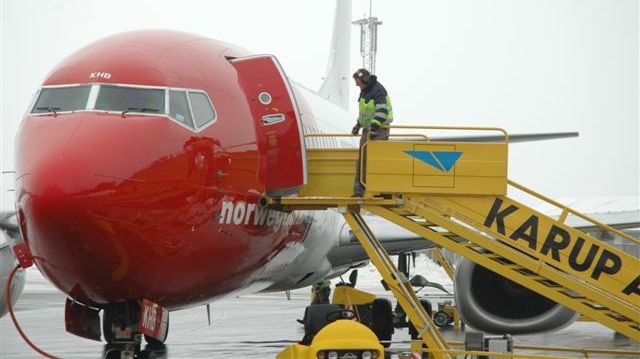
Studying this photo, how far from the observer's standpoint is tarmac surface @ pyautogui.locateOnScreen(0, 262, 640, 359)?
15.4m

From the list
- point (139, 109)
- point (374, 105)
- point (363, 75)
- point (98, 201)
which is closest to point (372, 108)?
point (374, 105)

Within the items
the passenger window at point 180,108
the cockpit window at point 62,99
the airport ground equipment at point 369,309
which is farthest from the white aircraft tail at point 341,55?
the cockpit window at point 62,99

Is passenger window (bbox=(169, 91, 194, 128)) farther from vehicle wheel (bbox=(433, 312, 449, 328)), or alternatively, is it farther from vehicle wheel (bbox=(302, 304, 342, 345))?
vehicle wheel (bbox=(433, 312, 449, 328))

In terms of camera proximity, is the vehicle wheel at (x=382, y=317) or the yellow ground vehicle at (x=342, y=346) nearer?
the yellow ground vehicle at (x=342, y=346)

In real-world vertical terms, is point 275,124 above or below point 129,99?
below

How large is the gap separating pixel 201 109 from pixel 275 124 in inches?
39.6

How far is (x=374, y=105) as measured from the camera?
1153 cm

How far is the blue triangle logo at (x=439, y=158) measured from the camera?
34.4 feet

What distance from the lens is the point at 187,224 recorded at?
9023 millimetres

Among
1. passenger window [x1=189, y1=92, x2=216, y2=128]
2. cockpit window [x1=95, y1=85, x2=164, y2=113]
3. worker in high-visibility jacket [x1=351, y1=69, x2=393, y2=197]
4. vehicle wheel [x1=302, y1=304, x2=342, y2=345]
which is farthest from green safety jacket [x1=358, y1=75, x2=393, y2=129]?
cockpit window [x1=95, y1=85, x2=164, y2=113]

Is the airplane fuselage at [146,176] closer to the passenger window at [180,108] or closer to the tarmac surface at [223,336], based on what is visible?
the passenger window at [180,108]

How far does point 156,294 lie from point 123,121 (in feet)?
5.30

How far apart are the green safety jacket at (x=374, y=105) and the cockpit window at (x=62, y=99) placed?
343 centimetres

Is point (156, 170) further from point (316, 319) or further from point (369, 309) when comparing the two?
point (369, 309)
